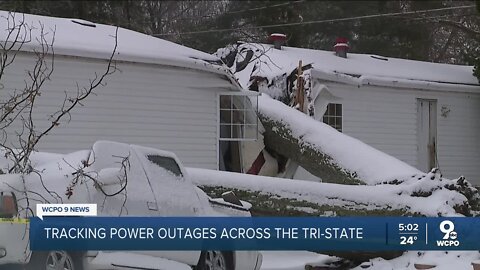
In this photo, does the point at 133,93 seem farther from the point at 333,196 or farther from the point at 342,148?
the point at 333,196

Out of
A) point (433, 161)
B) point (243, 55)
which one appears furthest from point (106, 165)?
point (433, 161)

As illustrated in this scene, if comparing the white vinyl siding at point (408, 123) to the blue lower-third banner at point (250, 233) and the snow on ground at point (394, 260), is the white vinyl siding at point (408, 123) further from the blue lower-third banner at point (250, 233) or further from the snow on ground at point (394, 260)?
the blue lower-third banner at point (250, 233)

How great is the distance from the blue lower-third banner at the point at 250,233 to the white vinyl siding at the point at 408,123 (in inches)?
366

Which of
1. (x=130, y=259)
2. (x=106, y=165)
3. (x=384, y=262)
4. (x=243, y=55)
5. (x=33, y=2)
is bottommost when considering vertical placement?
(x=384, y=262)

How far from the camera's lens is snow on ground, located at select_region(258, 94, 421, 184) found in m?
12.8

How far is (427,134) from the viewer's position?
20.2 metres

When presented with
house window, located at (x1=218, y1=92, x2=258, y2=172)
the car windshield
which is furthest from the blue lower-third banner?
house window, located at (x1=218, y1=92, x2=258, y2=172)

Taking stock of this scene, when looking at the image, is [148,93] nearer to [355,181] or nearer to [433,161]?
[355,181]

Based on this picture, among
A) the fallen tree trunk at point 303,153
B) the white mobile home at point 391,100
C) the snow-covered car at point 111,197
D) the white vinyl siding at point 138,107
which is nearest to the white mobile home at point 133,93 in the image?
the white vinyl siding at point 138,107

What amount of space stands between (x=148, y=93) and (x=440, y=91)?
30.3 feet

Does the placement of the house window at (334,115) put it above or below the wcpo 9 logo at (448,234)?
above

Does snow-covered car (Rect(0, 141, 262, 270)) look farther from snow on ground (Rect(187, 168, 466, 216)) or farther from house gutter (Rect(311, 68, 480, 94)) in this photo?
house gutter (Rect(311, 68, 480, 94))

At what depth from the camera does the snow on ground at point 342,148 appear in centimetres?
1280

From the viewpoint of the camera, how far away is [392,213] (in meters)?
11.1
